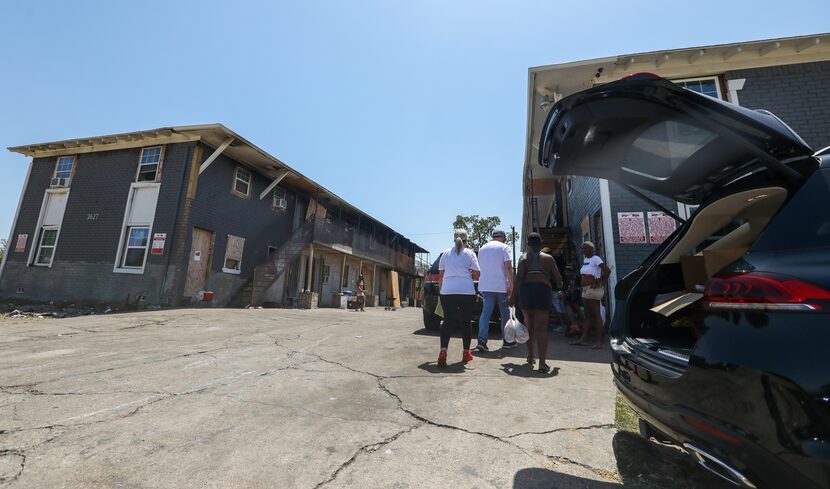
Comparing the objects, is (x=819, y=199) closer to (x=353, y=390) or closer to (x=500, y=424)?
(x=500, y=424)

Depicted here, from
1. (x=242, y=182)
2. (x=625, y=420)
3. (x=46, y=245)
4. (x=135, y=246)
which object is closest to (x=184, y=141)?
(x=242, y=182)

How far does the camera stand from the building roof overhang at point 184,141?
12703 millimetres

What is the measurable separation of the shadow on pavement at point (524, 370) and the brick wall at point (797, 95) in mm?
7190

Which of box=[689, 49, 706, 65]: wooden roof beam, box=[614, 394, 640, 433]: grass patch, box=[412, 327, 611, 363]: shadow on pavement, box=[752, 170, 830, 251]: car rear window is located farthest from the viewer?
box=[689, 49, 706, 65]: wooden roof beam

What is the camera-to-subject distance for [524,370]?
3863 millimetres

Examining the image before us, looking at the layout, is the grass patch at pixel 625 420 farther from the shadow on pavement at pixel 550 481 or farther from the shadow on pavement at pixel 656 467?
the shadow on pavement at pixel 550 481

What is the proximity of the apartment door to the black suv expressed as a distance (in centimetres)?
1361

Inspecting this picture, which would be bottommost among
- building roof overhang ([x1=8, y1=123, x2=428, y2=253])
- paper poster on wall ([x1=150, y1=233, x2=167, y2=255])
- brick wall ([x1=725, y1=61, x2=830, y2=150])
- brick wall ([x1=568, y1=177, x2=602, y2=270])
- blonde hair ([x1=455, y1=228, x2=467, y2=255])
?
blonde hair ([x1=455, y1=228, x2=467, y2=255])

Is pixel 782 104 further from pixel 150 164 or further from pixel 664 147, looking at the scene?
pixel 150 164

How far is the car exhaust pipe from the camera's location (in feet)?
3.86

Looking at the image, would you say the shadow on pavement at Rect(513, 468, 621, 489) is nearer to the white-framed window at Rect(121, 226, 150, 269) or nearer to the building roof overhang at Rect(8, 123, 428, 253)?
the building roof overhang at Rect(8, 123, 428, 253)

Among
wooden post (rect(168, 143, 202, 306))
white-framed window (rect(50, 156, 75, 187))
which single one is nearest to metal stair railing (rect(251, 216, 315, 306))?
wooden post (rect(168, 143, 202, 306))

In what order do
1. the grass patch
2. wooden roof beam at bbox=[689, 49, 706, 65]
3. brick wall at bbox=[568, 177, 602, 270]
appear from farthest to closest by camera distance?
brick wall at bbox=[568, 177, 602, 270] < wooden roof beam at bbox=[689, 49, 706, 65] < the grass patch

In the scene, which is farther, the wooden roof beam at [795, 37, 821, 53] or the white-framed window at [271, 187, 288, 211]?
the white-framed window at [271, 187, 288, 211]
